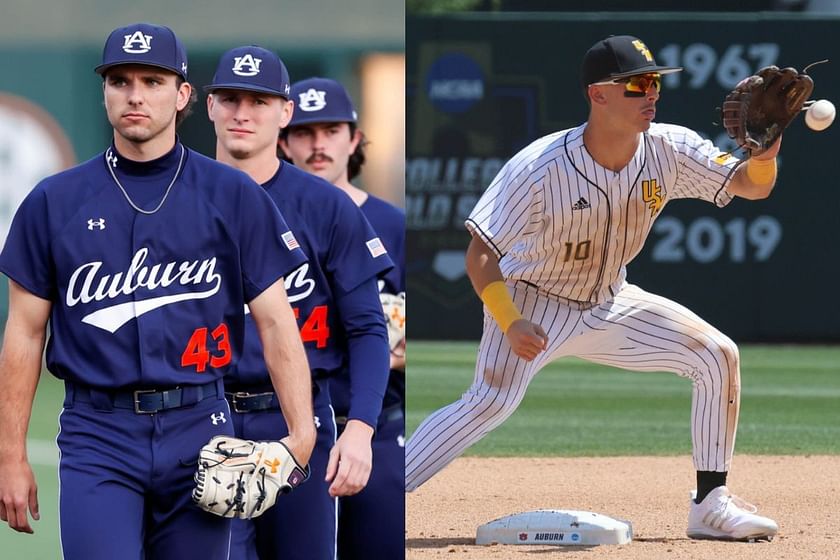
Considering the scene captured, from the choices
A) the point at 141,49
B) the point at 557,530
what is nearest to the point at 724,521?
the point at 557,530

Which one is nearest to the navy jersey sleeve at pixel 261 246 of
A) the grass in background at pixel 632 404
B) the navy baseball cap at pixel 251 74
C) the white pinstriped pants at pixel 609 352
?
the navy baseball cap at pixel 251 74

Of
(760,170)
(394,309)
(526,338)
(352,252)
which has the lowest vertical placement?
(526,338)

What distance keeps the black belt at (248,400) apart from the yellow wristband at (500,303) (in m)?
1.40

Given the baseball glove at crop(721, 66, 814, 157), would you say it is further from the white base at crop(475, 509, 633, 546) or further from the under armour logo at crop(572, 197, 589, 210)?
the white base at crop(475, 509, 633, 546)

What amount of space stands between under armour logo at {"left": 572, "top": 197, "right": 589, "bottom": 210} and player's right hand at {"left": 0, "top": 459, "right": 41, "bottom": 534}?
2.58 metres

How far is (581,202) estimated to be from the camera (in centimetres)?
504

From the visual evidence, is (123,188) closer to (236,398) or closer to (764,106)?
(236,398)

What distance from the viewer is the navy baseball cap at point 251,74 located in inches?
154

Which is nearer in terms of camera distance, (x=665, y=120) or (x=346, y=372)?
(x=346, y=372)

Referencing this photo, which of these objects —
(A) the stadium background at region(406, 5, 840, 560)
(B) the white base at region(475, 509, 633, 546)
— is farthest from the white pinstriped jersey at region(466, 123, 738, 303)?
(A) the stadium background at region(406, 5, 840, 560)

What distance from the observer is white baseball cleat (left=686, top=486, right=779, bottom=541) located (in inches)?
191

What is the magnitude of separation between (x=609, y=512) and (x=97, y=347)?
3222 millimetres

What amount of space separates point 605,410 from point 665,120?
3.87 meters

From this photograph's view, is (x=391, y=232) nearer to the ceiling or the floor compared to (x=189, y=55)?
nearer to the floor
